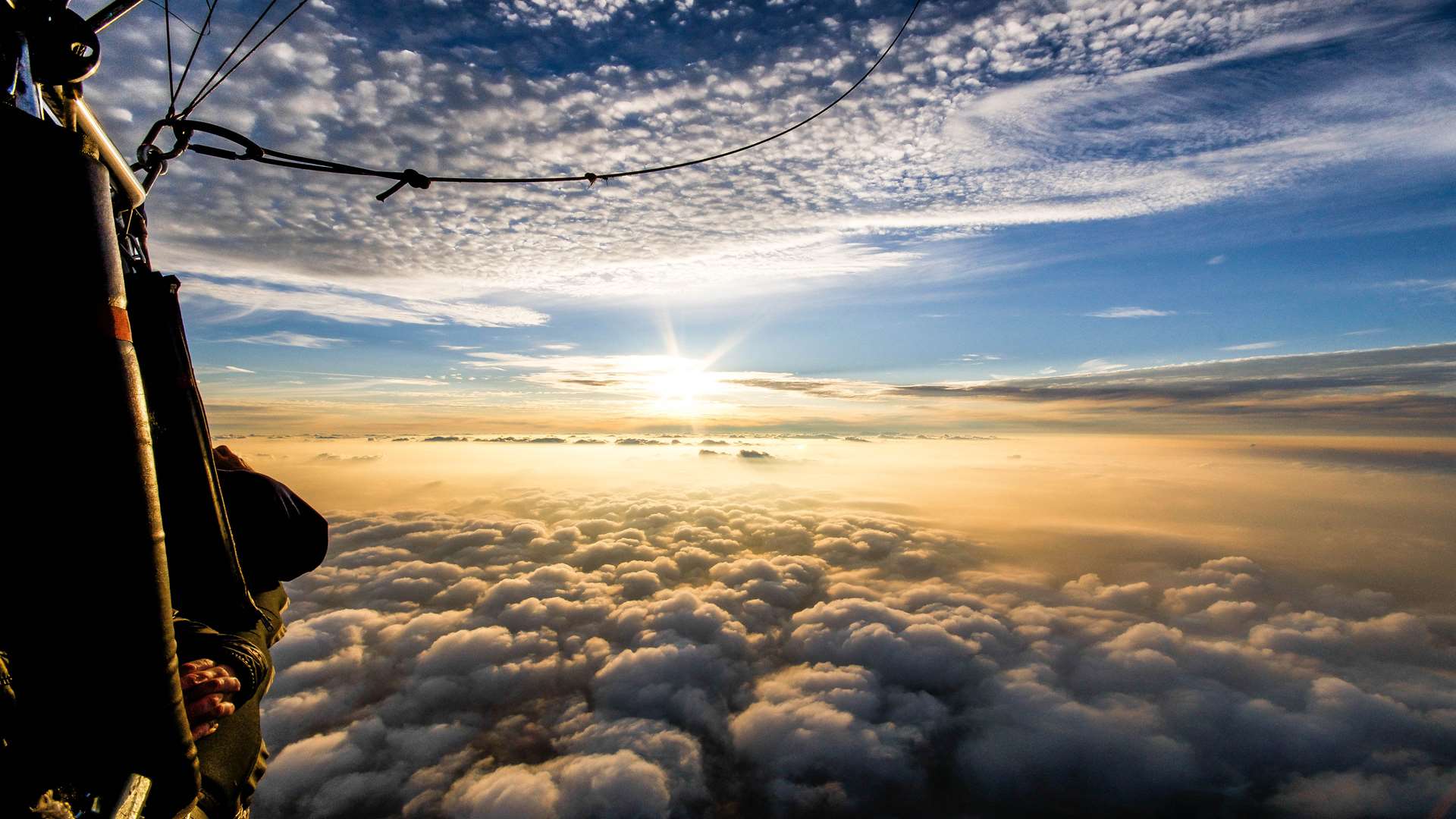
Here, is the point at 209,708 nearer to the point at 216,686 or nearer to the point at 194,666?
the point at 216,686

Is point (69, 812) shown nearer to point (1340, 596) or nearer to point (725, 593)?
point (725, 593)

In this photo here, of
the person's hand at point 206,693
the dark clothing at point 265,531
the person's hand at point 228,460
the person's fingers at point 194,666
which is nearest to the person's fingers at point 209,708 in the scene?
the person's hand at point 206,693

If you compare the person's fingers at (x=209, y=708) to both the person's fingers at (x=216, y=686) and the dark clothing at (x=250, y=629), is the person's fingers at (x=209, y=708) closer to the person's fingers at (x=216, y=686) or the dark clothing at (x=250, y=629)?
the person's fingers at (x=216, y=686)

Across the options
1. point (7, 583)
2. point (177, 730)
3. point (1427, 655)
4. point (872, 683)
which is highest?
point (7, 583)

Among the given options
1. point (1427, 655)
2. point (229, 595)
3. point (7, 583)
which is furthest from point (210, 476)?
point (1427, 655)

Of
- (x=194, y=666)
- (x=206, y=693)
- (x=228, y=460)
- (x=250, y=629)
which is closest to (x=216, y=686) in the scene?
(x=206, y=693)

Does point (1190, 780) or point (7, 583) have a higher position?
point (7, 583)
